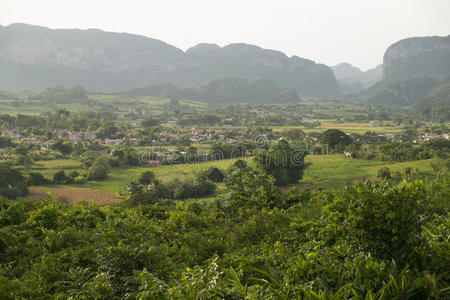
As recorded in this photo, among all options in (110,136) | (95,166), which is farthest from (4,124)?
(95,166)

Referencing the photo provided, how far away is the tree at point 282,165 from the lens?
23.8 meters

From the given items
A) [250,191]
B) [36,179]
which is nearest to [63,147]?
[36,179]

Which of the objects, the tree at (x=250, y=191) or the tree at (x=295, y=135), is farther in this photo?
the tree at (x=295, y=135)

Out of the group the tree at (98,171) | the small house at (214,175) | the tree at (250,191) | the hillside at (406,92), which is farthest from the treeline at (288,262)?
the hillside at (406,92)

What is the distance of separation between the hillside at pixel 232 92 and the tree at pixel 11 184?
131579mm

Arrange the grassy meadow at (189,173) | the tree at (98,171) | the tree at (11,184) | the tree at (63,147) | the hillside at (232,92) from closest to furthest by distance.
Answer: the tree at (11,184) < the grassy meadow at (189,173) < the tree at (98,171) < the tree at (63,147) < the hillside at (232,92)

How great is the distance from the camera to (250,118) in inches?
3374

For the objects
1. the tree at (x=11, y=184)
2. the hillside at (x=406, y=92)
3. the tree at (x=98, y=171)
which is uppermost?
the hillside at (x=406, y=92)

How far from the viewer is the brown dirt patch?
21119 mm

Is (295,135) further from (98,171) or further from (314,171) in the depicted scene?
(98,171)

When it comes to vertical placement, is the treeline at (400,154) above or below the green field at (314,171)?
above

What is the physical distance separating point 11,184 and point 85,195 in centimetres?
504

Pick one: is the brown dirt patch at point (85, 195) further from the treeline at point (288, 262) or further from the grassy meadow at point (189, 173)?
the treeline at point (288, 262)

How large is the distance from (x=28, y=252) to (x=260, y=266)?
4.97 m
